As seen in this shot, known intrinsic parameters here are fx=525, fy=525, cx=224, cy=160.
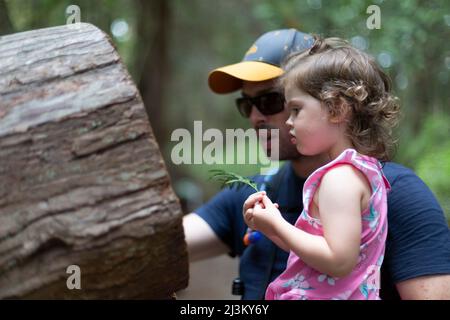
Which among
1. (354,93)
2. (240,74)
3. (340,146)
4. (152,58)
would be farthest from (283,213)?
(152,58)

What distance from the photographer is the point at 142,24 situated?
270 inches

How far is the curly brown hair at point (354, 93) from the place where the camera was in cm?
176

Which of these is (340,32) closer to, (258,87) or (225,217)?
(258,87)

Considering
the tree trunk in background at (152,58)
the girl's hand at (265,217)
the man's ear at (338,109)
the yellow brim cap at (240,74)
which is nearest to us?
the girl's hand at (265,217)

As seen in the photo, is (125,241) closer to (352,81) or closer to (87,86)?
(87,86)

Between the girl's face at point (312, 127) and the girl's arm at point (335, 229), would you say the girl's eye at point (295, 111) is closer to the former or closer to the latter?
the girl's face at point (312, 127)

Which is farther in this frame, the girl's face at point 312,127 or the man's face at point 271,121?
the man's face at point 271,121

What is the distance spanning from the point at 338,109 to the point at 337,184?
302 mm

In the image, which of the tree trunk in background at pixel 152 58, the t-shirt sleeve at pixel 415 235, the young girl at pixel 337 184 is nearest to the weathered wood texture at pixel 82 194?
the young girl at pixel 337 184

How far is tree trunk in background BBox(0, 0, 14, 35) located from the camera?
295cm

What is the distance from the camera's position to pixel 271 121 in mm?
2617

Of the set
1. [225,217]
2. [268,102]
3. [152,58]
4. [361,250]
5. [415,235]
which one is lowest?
[225,217]

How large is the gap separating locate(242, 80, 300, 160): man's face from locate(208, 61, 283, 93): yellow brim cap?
0.07 m

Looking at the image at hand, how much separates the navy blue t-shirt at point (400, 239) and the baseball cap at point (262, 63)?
542 mm
